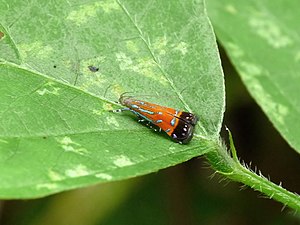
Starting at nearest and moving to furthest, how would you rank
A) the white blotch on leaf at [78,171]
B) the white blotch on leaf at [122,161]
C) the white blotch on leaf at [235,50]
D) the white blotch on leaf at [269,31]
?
the white blotch on leaf at [78,171]
the white blotch on leaf at [122,161]
the white blotch on leaf at [235,50]
the white blotch on leaf at [269,31]

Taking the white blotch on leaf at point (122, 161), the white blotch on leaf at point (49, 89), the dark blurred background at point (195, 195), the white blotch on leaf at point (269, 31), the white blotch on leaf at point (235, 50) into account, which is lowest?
the dark blurred background at point (195, 195)

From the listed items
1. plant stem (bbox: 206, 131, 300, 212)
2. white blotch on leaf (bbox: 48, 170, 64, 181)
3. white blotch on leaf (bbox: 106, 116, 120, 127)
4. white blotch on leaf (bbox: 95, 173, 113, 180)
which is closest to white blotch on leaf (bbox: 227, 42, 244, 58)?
plant stem (bbox: 206, 131, 300, 212)

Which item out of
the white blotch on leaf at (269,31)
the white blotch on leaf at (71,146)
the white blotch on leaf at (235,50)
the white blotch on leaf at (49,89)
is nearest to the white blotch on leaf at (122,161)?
the white blotch on leaf at (71,146)

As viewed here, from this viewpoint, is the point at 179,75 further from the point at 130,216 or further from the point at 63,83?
the point at 130,216

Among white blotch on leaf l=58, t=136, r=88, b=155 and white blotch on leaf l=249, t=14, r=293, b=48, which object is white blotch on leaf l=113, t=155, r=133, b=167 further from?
white blotch on leaf l=249, t=14, r=293, b=48

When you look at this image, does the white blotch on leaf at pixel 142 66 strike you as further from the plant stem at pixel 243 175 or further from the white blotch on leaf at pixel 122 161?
the white blotch on leaf at pixel 122 161

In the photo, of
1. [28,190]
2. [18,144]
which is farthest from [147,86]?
[28,190]
